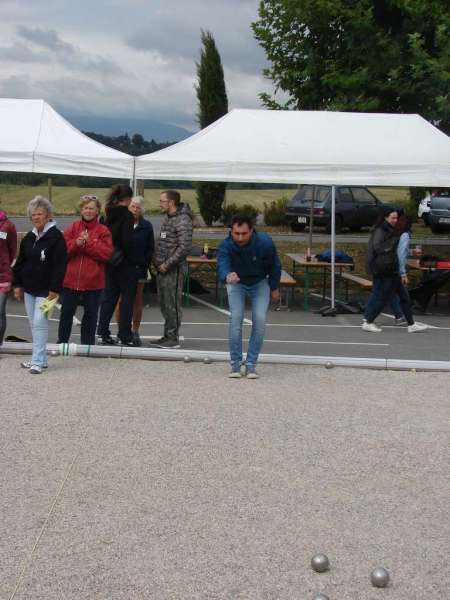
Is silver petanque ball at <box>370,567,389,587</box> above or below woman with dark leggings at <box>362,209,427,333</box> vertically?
below

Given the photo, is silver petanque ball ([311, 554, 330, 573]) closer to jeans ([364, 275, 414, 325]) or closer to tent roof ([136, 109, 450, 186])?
jeans ([364, 275, 414, 325])

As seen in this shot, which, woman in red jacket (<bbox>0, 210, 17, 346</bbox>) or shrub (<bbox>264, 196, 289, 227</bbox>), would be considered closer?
woman in red jacket (<bbox>0, 210, 17, 346</bbox>)

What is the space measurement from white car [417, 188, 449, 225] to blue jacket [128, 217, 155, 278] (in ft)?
66.0

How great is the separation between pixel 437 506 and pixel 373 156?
1041 cm

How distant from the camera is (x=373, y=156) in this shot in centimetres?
1512

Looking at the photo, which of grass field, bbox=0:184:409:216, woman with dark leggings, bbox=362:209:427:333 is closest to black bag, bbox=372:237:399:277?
woman with dark leggings, bbox=362:209:427:333

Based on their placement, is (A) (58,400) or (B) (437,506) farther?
(A) (58,400)

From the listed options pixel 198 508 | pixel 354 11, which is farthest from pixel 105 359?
pixel 354 11

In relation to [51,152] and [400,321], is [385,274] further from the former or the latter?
[51,152]

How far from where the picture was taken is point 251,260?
8852 millimetres

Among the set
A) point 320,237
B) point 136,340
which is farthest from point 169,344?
point 320,237

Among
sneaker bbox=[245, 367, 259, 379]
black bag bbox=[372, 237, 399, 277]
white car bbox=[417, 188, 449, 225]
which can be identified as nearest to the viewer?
sneaker bbox=[245, 367, 259, 379]

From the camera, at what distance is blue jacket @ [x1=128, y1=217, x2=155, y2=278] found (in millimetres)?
10578

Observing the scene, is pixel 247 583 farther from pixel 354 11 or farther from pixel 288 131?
pixel 354 11
